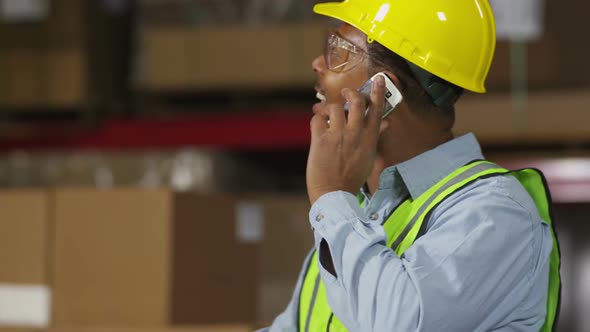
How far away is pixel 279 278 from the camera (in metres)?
4.03

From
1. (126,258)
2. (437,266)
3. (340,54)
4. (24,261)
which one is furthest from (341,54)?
(24,261)

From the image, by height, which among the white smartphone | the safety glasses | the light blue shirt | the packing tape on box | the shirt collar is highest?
the safety glasses

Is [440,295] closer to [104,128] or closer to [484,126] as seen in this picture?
[484,126]

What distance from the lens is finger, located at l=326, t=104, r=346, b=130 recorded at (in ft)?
5.41

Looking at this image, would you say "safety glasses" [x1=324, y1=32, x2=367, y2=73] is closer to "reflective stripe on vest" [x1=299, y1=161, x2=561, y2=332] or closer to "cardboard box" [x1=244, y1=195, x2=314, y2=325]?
"reflective stripe on vest" [x1=299, y1=161, x2=561, y2=332]

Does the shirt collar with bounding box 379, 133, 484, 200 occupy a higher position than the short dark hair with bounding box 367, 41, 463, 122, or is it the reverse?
the short dark hair with bounding box 367, 41, 463, 122

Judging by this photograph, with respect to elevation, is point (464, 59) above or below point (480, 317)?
above

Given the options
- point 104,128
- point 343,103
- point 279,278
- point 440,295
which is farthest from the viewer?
point 104,128

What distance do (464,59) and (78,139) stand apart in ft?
10.4

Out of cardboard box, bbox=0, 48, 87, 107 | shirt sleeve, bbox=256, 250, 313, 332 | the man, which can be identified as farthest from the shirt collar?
cardboard box, bbox=0, 48, 87, 107

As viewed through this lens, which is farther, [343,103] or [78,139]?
[78,139]

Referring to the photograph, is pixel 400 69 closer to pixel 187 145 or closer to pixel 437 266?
pixel 437 266

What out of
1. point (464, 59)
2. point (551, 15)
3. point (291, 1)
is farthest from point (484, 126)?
point (464, 59)

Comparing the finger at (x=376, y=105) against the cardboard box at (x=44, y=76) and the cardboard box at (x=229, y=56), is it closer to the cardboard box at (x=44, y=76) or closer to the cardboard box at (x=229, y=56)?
the cardboard box at (x=229, y=56)
